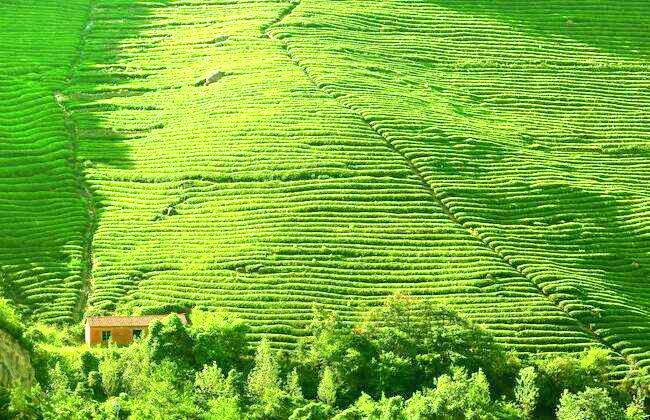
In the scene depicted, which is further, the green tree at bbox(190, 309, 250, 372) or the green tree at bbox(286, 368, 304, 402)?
the green tree at bbox(190, 309, 250, 372)

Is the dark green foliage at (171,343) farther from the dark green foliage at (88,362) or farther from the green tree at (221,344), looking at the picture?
the dark green foliage at (88,362)

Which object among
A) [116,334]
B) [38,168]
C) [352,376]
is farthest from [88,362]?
[38,168]

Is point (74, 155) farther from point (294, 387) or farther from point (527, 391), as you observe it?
point (527, 391)

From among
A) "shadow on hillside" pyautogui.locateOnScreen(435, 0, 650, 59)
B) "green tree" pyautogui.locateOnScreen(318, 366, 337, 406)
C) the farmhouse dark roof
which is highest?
"shadow on hillside" pyautogui.locateOnScreen(435, 0, 650, 59)

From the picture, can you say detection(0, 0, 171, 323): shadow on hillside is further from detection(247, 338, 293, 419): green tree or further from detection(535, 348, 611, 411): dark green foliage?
detection(535, 348, 611, 411): dark green foliage

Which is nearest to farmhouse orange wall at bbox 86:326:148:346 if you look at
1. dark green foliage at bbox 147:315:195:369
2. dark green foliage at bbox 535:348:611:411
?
dark green foliage at bbox 147:315:195:369

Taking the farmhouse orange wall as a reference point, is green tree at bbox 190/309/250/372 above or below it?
above

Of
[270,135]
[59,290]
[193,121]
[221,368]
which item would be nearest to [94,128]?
[193,121]

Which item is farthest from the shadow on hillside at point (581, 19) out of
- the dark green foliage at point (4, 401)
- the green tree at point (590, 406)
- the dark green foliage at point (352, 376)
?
the dark green foliage at point (4, 401)

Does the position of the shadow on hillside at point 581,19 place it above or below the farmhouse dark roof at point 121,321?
above
